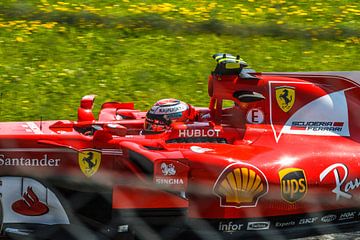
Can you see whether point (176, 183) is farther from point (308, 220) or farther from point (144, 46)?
point (144, 46)

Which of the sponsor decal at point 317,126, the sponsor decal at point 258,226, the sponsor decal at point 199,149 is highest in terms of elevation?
the sponsor decal at point 317,126

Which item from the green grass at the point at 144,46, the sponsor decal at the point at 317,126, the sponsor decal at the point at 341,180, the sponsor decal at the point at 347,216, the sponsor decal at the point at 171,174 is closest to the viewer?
the sponsor decal at the point at 171,174

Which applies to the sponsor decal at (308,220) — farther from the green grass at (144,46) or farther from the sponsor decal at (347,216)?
the green grass at (144,46)

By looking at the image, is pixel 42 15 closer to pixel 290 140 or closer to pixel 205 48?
pixel 205 48

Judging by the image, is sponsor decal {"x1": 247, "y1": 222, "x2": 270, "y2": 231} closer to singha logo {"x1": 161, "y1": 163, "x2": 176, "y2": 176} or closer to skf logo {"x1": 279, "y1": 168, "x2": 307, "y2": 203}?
skf logo {"x1": 279, "y1": 168, "x2": 307, "y2": 203}

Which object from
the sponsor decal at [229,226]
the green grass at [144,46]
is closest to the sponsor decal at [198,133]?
the sponsor decal at [229,226]

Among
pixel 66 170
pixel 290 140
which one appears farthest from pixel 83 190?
pixel 290 140

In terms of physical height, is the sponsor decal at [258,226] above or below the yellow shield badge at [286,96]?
below

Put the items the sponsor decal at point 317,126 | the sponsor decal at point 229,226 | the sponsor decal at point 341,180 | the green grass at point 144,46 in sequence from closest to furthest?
1. the sponsor decal at point 229,226
2. the sponsor decal at point 341,180
3. the sponsor decal at point 317,126
4. the green grass at point 144,46

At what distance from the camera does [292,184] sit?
4.73m

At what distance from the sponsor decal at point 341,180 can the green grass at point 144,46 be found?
3116 mm

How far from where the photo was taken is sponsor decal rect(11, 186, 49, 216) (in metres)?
4.65

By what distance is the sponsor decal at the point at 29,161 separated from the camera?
15.2 feet

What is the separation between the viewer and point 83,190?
468 centimetres
